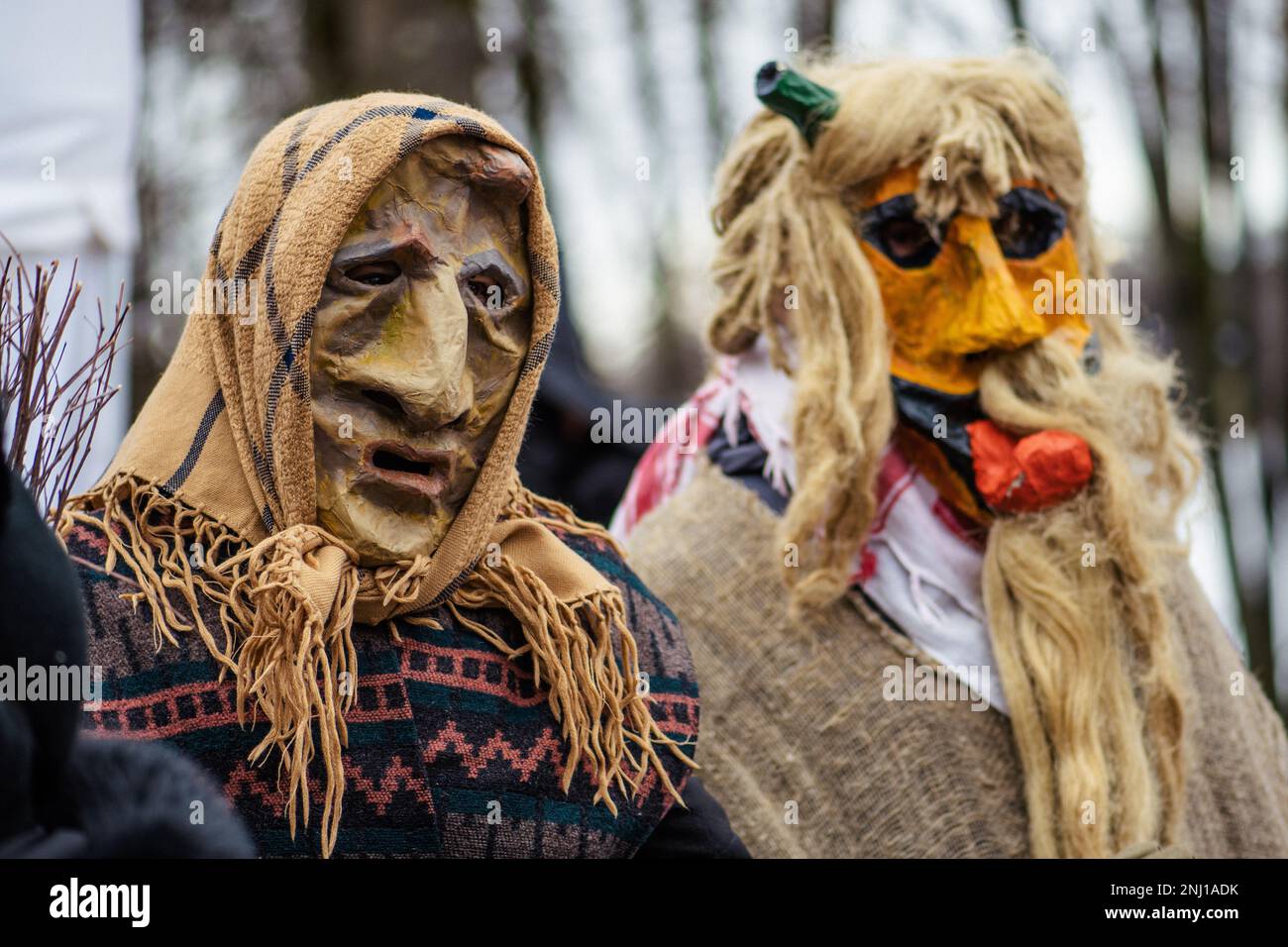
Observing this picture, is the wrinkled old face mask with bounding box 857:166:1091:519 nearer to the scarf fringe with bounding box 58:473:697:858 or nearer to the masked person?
the masked person

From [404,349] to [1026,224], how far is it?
1455mm

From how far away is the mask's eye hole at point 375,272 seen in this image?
2.03 m

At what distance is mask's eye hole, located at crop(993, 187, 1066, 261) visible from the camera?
2.98 metres

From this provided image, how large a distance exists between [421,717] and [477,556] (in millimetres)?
224

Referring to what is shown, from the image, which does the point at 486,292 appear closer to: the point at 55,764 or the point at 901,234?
the point at 55,764

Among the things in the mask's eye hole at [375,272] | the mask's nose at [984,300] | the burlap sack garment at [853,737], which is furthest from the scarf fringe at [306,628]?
the mask's nose at [984,300]

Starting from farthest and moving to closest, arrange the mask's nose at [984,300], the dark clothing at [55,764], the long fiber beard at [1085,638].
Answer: the mask's nose at [984,300]
the long fiber beard at [1085,638]
the dark clothing at [55,764]

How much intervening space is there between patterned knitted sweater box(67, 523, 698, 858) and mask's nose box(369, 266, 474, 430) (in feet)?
0.95

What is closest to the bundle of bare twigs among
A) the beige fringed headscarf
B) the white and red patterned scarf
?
the beige fringed headscarf

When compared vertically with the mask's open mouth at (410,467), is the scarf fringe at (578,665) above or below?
below

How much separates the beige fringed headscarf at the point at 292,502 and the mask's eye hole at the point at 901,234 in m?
1.00

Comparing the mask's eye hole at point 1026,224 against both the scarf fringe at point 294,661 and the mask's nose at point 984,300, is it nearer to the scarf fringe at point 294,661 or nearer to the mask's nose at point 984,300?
the mask's nose at point 984,300

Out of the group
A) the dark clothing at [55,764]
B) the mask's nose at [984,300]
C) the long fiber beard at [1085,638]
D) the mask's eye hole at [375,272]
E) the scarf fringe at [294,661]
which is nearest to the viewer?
the dark clothing at [55,764]

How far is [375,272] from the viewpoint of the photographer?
2.04m
